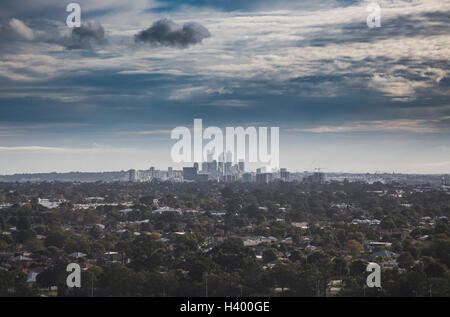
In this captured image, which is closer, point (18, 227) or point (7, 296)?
point (7, 296)

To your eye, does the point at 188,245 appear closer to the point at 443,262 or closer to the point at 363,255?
the point at 363,255

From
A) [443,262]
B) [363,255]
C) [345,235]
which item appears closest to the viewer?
[443,262]

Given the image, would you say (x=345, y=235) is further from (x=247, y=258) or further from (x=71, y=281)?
(x=71, y=281)

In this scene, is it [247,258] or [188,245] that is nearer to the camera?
[247,258]

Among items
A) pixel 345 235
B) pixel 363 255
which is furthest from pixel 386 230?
pixel 363 255
